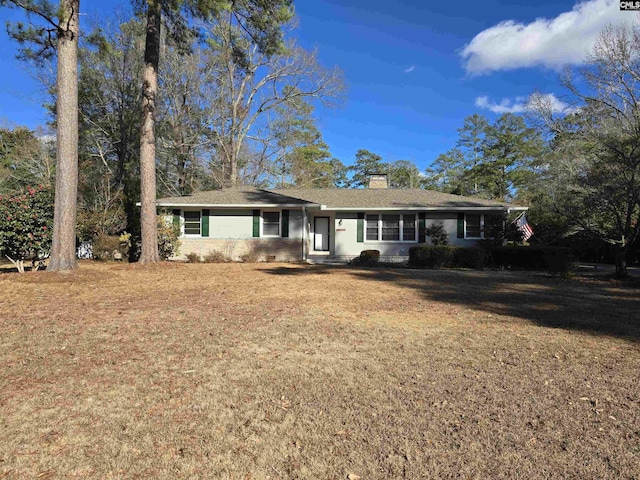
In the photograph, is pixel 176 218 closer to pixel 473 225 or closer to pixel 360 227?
pixel 360 227

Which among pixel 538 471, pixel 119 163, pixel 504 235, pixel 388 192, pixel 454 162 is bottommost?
pixel 538 471

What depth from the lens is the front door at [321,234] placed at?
62.2 ft

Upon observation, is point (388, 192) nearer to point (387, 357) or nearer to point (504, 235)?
point (504, 235)

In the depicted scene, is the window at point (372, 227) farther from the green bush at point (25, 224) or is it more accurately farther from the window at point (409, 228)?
the green bush at point (25, 224)

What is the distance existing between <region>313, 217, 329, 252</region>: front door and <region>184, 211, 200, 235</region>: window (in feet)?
17.7

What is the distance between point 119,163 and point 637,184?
23.1m

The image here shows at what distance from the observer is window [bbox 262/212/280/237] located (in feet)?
55.1

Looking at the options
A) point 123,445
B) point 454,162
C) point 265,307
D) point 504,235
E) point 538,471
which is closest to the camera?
point 538,471

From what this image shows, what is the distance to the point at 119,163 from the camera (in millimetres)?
22344

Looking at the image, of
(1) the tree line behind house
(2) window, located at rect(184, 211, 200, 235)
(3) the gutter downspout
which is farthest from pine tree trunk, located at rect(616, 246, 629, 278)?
(2) window, located at rect(184, 211, 200, 235)

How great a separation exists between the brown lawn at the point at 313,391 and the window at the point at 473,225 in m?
10.4

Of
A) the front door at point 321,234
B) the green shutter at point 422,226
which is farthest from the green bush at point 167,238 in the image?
the green shutter at point 422,226

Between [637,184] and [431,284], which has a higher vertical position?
[637,184]

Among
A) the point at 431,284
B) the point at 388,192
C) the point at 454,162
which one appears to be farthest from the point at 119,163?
the point at 454,162
